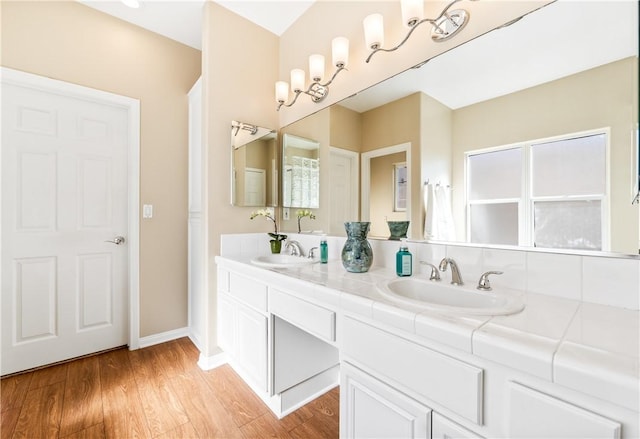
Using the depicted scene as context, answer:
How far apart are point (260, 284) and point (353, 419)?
2.48ft

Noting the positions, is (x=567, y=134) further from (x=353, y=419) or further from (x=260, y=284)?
(x=260, y=284)

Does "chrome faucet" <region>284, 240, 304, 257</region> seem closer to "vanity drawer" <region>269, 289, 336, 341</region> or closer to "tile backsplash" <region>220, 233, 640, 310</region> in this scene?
"vanity drawer" <region>269, 289, 336, 341</region>

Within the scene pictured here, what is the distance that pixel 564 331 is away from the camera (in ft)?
2.19

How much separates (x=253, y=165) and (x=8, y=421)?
1.95m

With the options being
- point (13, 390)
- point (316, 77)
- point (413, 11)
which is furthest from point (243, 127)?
point (13, 390)

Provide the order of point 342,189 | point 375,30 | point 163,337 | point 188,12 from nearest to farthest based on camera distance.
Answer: point 375,30
point 342,189
point 188,12
point 163,337

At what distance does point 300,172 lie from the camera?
6.86 ft

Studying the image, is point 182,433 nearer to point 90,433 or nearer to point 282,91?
point 90,433

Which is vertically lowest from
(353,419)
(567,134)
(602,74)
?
(353,419)

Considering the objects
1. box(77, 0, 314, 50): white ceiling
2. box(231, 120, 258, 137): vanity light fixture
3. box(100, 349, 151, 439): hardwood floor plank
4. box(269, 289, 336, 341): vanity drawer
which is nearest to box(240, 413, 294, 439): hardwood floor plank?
box(100, 349, 151, 439): hardwood floor plank

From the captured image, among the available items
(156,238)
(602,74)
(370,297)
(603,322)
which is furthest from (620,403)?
(156,238)

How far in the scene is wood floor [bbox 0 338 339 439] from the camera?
1.37m

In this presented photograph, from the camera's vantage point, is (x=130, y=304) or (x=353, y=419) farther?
(x=130, y=304)

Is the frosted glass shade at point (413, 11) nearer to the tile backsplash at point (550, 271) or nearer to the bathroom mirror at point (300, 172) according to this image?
the bathroom mirror at point (300, 172)
